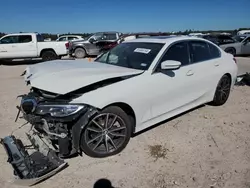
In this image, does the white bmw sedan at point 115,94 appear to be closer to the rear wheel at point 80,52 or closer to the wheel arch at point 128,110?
the wheel arch at point 128,110

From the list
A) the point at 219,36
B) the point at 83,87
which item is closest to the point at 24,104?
the point at 83,87

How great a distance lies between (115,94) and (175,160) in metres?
1.24

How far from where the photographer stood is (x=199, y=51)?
17.7 feet

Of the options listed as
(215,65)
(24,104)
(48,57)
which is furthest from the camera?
(48,57)

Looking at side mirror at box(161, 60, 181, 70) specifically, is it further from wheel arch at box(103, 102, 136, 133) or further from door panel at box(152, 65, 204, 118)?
wheel arch at box(103, 102, 136, 133)

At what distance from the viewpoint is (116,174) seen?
347 centimetres

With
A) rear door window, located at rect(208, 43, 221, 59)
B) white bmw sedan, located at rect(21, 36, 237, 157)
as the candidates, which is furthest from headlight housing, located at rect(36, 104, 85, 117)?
rear door window, located at rect(208, 43, 221, 59)

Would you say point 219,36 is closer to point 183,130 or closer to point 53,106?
point 183,130

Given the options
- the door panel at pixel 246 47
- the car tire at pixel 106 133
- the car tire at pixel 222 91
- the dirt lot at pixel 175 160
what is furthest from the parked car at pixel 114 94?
the door panel at pixel 246 47

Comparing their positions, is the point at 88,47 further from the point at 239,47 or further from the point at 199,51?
the point at 199,51

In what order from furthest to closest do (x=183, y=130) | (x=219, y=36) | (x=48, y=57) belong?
(x=219, y=36), (x=48, y=57), (x=183, y=130)

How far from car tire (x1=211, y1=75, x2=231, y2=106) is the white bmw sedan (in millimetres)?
685

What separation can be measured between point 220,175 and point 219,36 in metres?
16.9

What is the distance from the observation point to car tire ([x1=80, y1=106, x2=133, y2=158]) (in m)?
3.66
